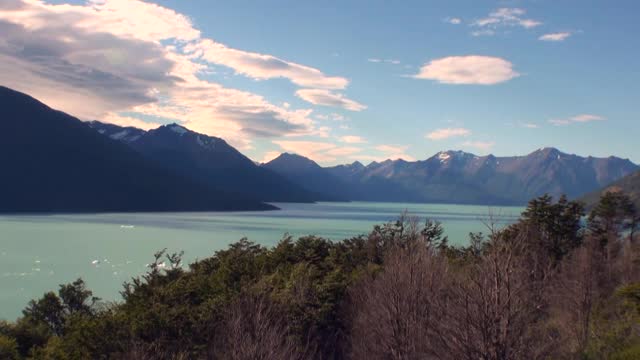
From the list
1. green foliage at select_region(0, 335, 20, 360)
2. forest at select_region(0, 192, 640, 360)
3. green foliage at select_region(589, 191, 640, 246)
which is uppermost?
green foliage at select_region(589, 191, 640, 246)

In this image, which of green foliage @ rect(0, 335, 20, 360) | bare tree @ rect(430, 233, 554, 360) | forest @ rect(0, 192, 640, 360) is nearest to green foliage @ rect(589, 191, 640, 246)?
forest @ rect(0, 192, 640, 360)

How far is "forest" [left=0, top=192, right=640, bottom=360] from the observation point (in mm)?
21938

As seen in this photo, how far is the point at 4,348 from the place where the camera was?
1587 inches

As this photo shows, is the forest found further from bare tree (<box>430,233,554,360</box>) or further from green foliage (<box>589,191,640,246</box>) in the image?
green foliage (<box>589,191,640,246</box>)

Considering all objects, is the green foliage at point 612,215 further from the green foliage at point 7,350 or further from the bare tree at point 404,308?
the green foliage at point 7,350

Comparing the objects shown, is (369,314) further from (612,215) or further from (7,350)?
(612,215)

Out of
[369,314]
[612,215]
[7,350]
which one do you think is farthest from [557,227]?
[7,350]

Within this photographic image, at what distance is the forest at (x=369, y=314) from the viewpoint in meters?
21.9

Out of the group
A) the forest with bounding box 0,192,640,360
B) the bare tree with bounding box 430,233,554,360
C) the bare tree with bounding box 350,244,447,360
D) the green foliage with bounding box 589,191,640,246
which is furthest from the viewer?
the green foliage with bounding box 589,191,640,246

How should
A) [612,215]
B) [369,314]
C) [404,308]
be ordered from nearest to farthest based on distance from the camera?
[404,308], [369,314], [612,215]

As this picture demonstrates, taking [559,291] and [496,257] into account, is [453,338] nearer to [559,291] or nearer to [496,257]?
[496,257]

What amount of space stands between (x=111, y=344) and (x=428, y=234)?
4483 centimetres

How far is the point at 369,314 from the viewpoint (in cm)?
3669

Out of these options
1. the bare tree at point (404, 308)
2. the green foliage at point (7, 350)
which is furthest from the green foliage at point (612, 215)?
the green foliage at point (7, 350)
